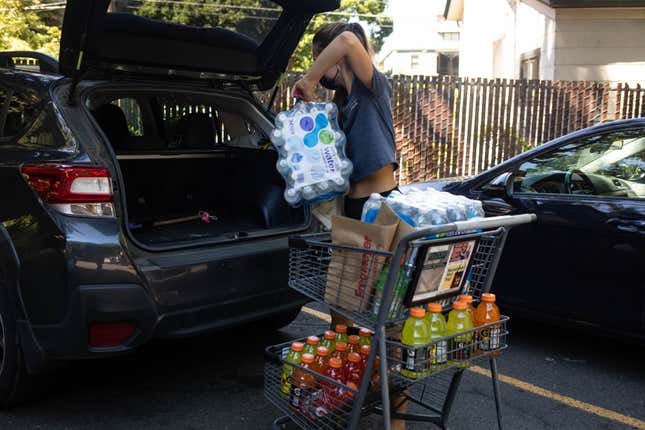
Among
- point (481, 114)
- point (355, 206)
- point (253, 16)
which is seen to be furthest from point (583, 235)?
point (481, 114)

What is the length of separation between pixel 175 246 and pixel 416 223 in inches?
54.1

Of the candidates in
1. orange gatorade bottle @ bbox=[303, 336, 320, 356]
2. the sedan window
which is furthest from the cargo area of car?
the sedan window

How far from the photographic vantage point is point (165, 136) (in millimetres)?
5246

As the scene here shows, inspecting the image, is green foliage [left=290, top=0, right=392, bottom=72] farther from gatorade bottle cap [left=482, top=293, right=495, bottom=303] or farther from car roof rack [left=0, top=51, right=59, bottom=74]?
gatorade bottle cap [left=482, top=293, right=495, bottom=303]

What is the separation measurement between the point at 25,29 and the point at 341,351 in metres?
15.2

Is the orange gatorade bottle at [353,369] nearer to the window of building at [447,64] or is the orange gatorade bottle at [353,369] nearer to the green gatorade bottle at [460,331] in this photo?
the green gatorade bottle at [460,331]

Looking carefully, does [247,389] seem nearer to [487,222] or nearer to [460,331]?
[460,331]

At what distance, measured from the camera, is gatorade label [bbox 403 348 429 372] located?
8.04ft

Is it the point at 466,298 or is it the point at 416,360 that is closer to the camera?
the point at 416,360

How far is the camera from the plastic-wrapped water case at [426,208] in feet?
8.37

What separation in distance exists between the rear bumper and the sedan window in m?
2.48

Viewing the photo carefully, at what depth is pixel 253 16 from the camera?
544cm

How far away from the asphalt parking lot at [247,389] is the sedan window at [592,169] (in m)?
1.15

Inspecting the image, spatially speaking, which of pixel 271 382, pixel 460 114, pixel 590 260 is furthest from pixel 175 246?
pixel 460 114
